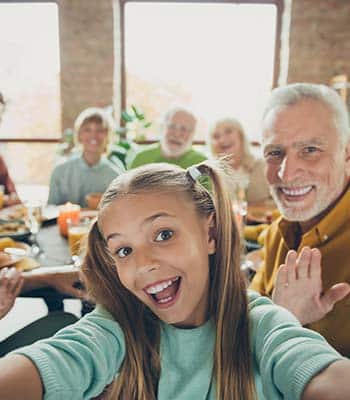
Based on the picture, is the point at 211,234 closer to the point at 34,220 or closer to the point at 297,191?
the point at 297,191

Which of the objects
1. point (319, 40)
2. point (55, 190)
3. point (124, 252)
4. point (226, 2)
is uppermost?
point (226, 2)

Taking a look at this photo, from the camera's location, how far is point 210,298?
925 millimetres

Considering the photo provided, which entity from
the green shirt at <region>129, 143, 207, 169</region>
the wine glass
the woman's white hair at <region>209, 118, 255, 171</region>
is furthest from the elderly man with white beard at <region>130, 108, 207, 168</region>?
the wine glass

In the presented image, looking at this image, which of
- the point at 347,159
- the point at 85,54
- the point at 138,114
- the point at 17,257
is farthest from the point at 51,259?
the point at 85,54

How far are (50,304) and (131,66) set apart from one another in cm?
365

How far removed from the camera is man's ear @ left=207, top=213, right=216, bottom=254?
928 mm

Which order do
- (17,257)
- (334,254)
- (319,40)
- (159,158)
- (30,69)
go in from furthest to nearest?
(30,69) → (319,40) → (159,158) → (17,257) → (334,254)

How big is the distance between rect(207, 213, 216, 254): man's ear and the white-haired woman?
203cm

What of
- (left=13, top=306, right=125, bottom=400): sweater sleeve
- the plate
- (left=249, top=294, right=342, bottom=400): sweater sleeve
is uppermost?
(left=249, top=294, right=342, bottom=400): sweater sleeve

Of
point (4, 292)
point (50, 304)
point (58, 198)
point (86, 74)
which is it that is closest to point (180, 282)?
point (4, 292)

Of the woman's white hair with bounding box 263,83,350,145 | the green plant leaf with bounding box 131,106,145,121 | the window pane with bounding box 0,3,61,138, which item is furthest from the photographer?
the window pane with bounding box 0,3,61,138

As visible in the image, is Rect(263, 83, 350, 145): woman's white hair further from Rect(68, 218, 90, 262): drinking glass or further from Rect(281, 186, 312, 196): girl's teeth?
Rect(68, 218, 90, 262): drinking glass

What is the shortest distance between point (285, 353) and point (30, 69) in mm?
5049

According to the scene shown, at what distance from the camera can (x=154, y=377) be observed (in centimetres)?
90
